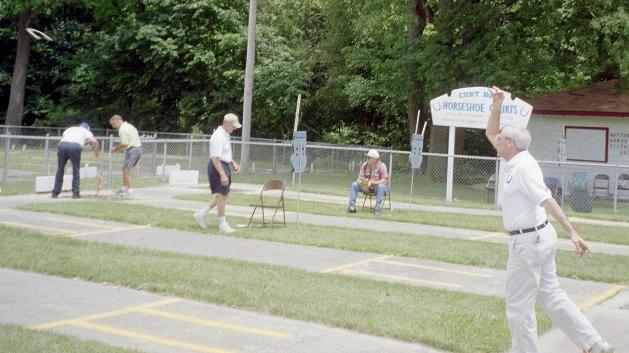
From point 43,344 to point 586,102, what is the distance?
80.2ft

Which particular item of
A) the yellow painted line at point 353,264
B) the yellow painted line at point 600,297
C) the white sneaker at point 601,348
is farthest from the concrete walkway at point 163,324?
the yellow painted line at point 600,297

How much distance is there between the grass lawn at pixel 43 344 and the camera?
5.84 metres

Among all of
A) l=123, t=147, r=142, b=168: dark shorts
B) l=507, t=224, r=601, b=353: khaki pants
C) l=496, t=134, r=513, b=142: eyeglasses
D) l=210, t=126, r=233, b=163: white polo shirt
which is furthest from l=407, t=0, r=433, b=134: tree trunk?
l=507, t=224, r=601, b=353: khaki pants

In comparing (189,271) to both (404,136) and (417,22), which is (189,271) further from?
(404,136)

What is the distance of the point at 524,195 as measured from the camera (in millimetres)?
6027

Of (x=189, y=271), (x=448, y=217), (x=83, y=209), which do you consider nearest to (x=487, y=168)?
(x=448, y=217)

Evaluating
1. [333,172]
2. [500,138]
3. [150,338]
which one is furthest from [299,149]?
[333,172]

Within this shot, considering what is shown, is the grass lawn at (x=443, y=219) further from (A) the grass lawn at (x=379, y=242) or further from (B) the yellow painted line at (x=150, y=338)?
(B) the yellow painted line at (x=150, y=338)

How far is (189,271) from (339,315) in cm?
250

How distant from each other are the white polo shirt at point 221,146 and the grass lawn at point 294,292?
242 centimetres

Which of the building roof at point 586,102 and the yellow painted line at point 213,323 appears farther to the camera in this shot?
the building roof at point 586,102

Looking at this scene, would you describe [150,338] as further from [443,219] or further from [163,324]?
[443,219]

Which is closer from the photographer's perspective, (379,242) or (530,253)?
(530,253)

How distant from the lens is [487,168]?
3462 cm
